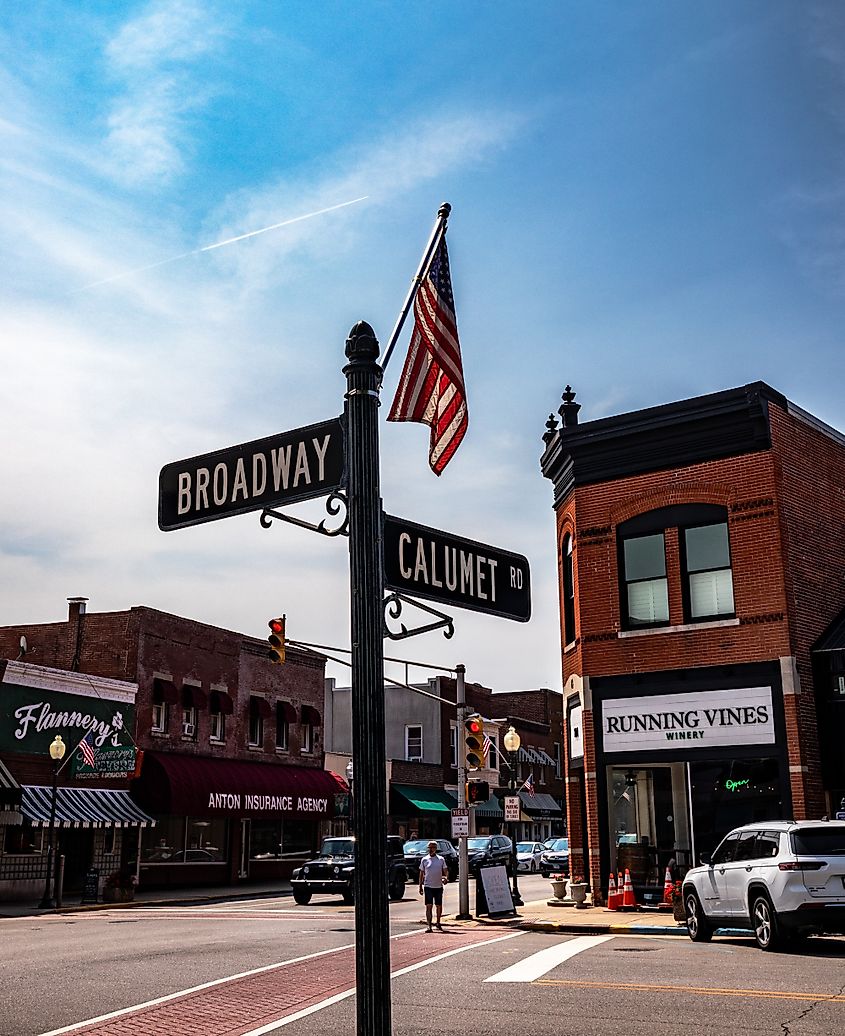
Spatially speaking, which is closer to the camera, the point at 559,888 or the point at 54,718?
the point at 559,888

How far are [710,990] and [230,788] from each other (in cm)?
2861

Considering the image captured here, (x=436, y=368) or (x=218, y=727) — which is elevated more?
(x=218, y=727)

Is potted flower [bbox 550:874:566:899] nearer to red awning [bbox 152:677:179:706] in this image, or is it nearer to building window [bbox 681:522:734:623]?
building window [bbox 681:522:734:623]

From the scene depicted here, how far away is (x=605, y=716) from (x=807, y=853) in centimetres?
905

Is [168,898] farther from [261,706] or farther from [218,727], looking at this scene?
[261,706]

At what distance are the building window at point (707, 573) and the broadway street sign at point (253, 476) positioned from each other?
2037cm

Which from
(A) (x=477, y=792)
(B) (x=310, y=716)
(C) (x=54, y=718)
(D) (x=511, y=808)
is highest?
(B) (x=310, y=716)

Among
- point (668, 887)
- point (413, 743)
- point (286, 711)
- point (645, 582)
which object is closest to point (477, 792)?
point (668, 887)

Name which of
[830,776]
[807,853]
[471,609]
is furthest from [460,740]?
[471,609]

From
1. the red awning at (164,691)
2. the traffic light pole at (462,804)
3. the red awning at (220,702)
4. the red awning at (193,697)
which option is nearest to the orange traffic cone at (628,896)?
the traffic light pole at (462,804)

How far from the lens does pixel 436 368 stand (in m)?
6.27

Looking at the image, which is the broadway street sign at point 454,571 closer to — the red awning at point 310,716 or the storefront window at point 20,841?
the storefront window at point 20,841

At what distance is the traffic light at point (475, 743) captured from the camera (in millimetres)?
24766

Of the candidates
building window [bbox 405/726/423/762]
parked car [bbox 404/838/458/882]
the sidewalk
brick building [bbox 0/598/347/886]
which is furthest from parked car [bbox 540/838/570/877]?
building window [bbox 405/726/423/762]
